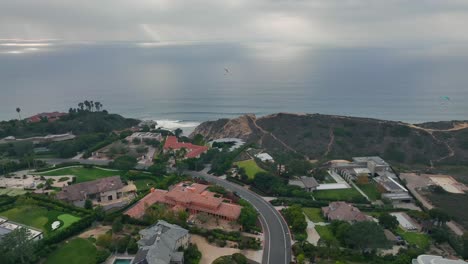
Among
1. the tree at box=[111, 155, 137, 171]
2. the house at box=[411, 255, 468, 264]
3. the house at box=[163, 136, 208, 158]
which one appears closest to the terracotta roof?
the tree at box=[111, 155, 137, 171]

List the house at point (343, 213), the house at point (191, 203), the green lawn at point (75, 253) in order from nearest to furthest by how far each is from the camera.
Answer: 1. the green lawn at point (75, 253)
2. the house at point (343, 213)
3. the house at point (191, 203)

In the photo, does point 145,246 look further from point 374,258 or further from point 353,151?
point 353,151

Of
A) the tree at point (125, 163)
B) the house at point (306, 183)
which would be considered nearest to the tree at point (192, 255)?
the house at point (306, 183)

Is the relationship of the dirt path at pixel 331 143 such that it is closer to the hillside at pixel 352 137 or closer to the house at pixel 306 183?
the hillside at pixel 352 137

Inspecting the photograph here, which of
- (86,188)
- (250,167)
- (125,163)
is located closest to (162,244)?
(86,188)

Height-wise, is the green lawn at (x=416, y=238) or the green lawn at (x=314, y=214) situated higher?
the green lawn at (x=314, y=214)

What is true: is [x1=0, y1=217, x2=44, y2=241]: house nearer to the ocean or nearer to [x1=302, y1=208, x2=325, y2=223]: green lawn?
[x1=302, y1=208, x2=325, y2=223]: green lawn

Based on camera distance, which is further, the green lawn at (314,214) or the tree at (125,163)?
the tree at (125,163)
